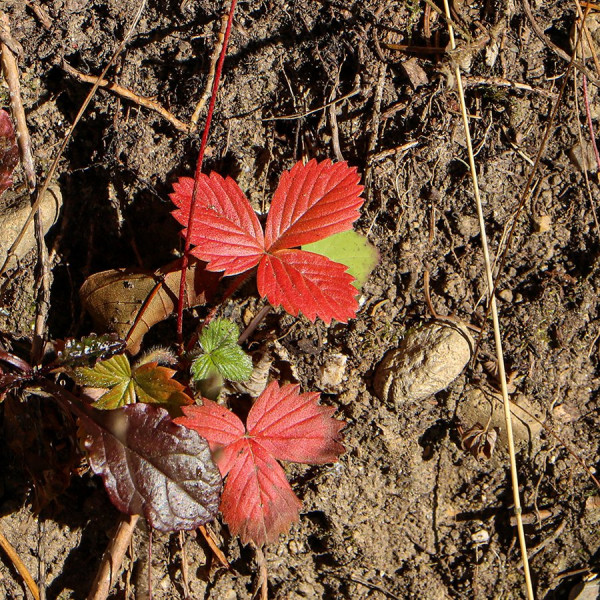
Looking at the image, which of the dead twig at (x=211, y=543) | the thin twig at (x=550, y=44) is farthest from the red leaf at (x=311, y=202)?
the dead twig at (x=211, y=543)

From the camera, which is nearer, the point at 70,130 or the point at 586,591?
the point at 70,130

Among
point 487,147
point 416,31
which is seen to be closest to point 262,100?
point 416,31

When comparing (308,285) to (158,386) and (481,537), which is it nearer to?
(158,386)

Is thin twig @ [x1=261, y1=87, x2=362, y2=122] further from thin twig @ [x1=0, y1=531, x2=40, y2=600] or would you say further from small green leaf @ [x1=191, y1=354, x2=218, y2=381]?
thin twig @ [x1=0, y1=531, x2=40, y2=600]

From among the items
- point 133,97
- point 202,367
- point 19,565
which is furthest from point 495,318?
point 19,565

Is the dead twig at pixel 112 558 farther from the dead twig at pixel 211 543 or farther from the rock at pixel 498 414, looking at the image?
the rock at pixel 498 414

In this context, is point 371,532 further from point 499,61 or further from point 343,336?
point 499,61
